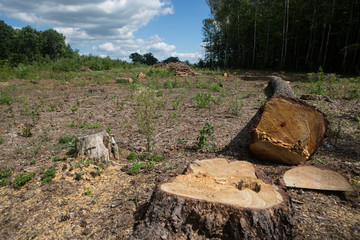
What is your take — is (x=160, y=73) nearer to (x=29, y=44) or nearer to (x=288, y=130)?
(x=288, y=130)

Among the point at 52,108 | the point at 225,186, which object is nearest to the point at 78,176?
the point at 225,186

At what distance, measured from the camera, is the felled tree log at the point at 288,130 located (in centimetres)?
295

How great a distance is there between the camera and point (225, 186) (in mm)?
2012

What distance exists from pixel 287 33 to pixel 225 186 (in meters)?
23.1

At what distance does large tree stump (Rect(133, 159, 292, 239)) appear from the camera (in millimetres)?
1679

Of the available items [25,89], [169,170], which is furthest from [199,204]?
[25,89]

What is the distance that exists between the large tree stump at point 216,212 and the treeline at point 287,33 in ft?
57.2

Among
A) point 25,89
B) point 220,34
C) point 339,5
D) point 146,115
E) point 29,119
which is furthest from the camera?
point 220,34

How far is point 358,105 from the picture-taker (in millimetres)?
6383

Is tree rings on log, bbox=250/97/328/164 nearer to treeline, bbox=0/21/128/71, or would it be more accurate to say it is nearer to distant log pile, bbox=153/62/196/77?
distant log pile, bbox=153/62/196/77

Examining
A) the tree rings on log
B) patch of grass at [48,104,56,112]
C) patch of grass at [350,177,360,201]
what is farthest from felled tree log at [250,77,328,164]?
patch of grass at [48,104,56,112]

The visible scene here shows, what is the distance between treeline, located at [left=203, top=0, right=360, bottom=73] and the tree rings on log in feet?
51.2

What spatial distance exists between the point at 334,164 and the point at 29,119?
22.6 ft

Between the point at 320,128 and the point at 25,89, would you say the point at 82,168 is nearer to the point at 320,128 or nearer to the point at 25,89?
the point at 320,128
